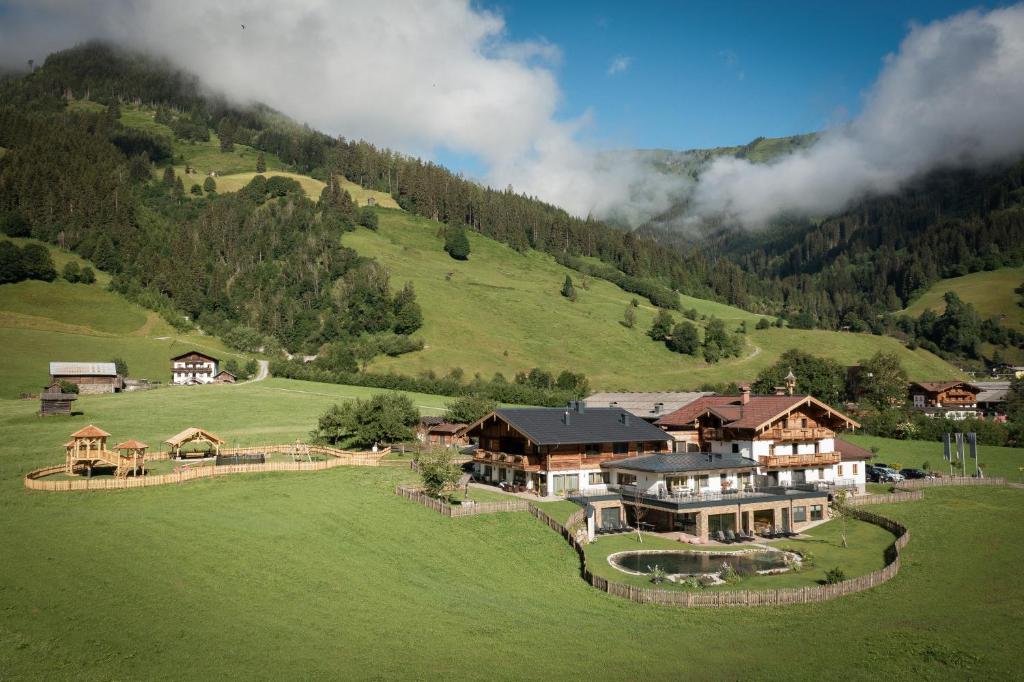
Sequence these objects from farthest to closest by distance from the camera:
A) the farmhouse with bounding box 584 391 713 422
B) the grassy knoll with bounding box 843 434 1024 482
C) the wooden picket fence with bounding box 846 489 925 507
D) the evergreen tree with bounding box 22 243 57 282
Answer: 1. the evergreen tree with bounding box 22 243 57 282
2. the farmhouse with bounding box 584 391 713 422
3. the grassy knoll with bounding box 843 434 1024 482
4. the wooden picket fence with bounding box 846 489 925 507

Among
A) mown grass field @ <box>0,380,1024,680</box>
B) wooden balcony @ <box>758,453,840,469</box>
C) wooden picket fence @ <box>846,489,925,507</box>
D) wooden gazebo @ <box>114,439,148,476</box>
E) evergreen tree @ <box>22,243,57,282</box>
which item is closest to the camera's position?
mown grass field @ <box>0,380,1024,680</box>

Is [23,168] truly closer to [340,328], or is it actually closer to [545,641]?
[340,328]

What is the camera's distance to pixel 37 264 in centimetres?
13750

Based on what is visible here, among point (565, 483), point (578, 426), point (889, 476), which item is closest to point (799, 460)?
point (889, 476)

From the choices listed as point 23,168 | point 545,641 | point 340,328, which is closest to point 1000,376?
point 340,328

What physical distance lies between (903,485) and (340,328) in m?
107

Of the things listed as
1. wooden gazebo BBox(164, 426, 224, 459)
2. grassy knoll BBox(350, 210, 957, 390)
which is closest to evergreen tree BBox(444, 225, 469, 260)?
grassy knoll BBox(350, 210, 957, 390)

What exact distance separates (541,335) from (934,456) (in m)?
85.2

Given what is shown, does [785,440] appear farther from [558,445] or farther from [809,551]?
[558,445]

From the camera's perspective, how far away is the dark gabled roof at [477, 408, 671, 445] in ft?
194

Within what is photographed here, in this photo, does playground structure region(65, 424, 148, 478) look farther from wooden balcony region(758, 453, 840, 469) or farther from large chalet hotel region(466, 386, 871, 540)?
wooden balcony region(758, 453, 840, 469)

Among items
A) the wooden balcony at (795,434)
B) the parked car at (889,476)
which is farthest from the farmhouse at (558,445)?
the parked car at (889,476)

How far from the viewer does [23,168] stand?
16500 centimetres

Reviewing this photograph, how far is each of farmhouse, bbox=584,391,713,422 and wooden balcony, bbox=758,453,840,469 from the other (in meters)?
15.2
